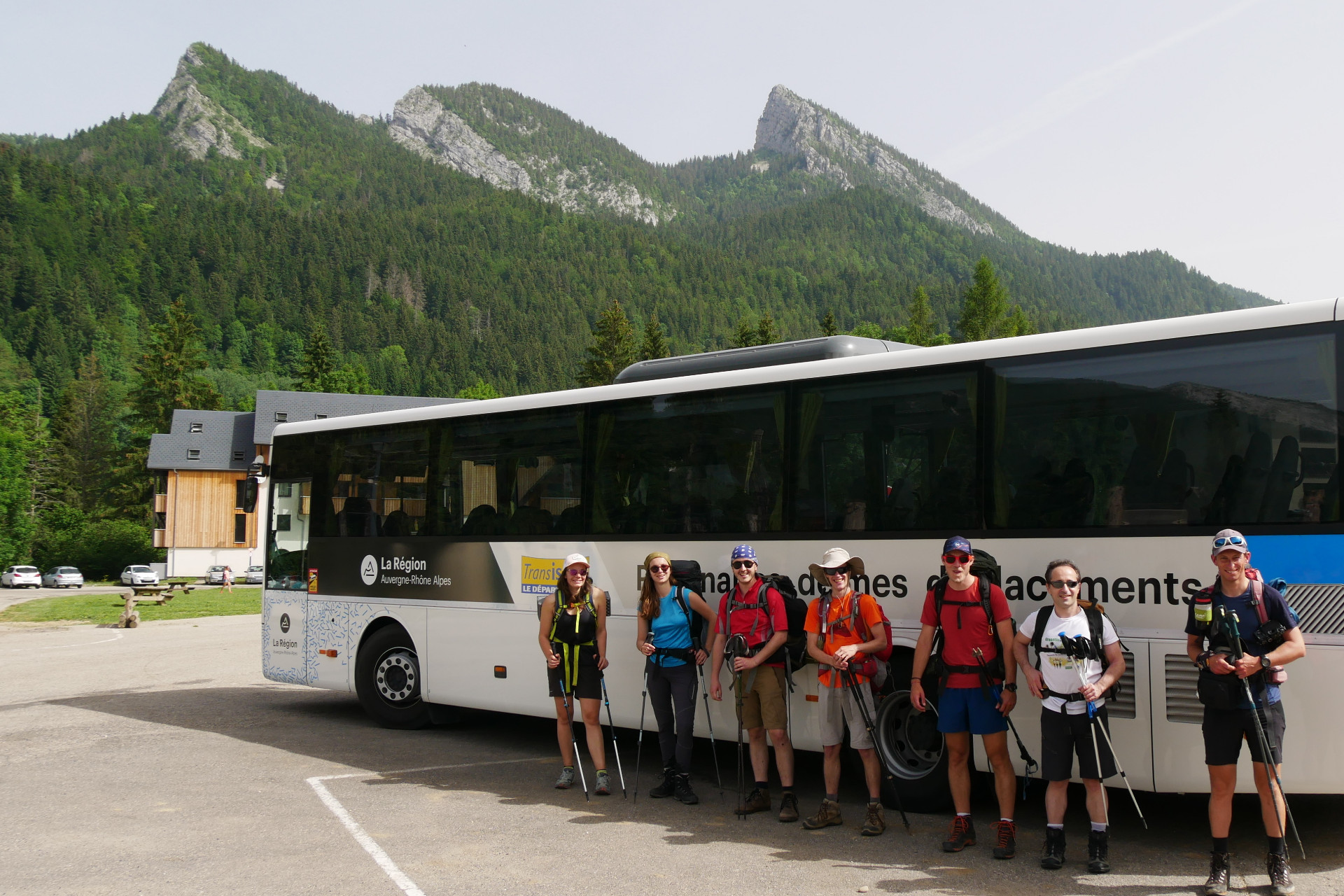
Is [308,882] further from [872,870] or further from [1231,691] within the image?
[1231,691]

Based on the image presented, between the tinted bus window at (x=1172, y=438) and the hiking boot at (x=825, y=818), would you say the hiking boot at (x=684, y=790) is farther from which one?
the tinted bus window at (x=1172, y=438)

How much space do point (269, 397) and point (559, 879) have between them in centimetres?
8401

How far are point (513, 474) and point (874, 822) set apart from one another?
477 cm

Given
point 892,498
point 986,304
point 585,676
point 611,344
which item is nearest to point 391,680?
point 585,676

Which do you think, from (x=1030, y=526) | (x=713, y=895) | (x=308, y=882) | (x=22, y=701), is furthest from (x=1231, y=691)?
(x=22, y=701)

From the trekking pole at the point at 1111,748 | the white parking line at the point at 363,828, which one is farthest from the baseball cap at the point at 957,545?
the white parking line at the point at 363,828

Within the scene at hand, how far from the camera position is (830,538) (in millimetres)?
8148

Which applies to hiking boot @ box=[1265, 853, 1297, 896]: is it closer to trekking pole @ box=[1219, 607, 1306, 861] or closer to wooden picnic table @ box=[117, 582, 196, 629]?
trekking pole @ box=[1219, 607, 1306, 861]

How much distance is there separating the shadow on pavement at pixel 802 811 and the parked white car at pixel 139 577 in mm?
55535

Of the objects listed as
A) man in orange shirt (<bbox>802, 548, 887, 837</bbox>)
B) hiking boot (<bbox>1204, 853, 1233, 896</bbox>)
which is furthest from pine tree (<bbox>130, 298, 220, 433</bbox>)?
hiking boot (<bbox>1204, 853, 1233, 896</bbox>)

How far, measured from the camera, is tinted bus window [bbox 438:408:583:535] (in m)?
9.96

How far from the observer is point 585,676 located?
27.9 feet

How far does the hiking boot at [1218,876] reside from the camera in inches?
227

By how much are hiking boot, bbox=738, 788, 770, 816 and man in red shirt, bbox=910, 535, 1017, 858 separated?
1478 mm
